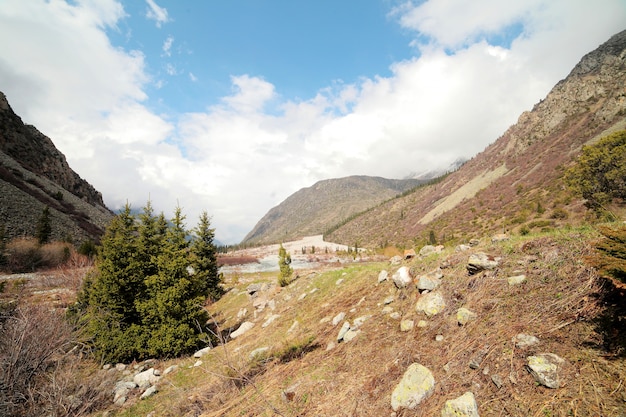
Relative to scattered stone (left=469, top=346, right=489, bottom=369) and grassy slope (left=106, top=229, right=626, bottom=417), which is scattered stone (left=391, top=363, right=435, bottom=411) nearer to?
grassy slope (left=106, top=229, right=626, bottom=417)

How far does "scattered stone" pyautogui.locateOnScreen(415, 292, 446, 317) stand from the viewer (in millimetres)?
6027

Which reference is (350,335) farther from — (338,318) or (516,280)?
(516,280)

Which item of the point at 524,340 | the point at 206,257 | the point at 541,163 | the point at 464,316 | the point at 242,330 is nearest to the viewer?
the point at 524,340

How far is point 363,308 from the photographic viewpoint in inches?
331

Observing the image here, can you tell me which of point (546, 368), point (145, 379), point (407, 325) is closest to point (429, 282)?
point (407, 325)

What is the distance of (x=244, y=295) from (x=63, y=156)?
99.3m

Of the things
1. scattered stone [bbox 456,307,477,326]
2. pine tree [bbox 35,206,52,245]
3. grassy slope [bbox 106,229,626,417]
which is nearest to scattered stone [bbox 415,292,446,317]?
grassy slope [bbox 106,229,626,417]

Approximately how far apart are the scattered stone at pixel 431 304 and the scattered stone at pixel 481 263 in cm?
111

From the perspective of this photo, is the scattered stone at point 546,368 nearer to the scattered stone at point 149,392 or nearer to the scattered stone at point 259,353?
the scattered stone at point 259,353

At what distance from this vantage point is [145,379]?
34.1 feet

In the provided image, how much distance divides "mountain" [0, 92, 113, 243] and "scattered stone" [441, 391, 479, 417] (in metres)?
44.9

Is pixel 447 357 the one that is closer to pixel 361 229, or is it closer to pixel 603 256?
pixel 603 256

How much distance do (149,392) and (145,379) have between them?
1345mm

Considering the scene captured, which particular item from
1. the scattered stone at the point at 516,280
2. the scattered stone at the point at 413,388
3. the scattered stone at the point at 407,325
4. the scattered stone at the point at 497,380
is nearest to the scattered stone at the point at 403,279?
the scattered stone at the point at 407,325
